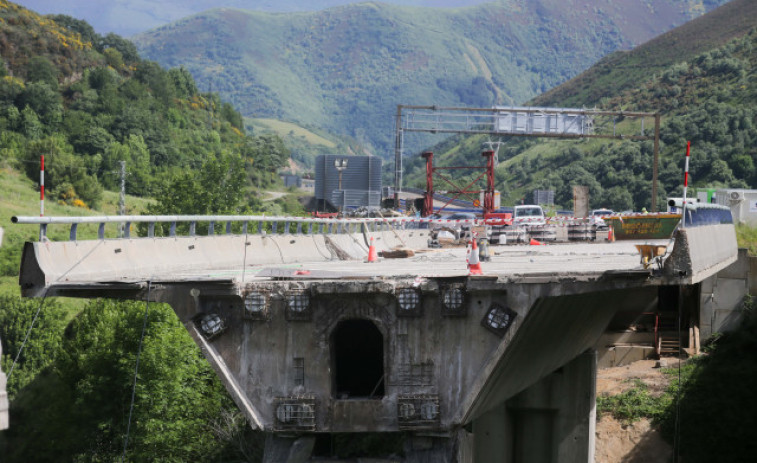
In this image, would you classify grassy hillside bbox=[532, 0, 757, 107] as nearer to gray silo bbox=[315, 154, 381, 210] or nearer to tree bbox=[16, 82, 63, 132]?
tree bbox=[16, 82, 63, 132]

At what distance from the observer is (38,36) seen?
137 m

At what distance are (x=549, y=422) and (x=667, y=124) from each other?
8102 cm

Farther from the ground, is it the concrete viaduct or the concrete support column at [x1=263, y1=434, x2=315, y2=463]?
the concrete viaduct

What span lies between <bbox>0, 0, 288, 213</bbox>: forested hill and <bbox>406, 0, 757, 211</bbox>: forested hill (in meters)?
32.3

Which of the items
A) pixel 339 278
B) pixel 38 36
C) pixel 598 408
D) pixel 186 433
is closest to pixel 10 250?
pixel 186 433

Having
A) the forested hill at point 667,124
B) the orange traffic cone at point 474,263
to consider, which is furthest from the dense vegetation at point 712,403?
the forested hill at point 667,124

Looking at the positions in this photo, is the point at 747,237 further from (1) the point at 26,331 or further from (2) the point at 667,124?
(2) the point at 667,124

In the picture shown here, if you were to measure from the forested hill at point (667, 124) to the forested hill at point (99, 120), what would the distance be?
106 ft

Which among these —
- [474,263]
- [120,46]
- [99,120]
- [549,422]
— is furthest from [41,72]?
[474,263]

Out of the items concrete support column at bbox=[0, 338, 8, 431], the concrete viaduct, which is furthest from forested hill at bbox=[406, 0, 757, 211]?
concrete support column at bbox=[0, 338, 8, 431]

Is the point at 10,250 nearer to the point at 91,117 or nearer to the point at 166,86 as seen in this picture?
the point at 91,117

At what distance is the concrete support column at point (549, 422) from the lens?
75.6ft

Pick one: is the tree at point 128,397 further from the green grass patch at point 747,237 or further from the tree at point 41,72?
the tree at point 41,72

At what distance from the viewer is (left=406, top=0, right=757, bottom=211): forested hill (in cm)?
8938
